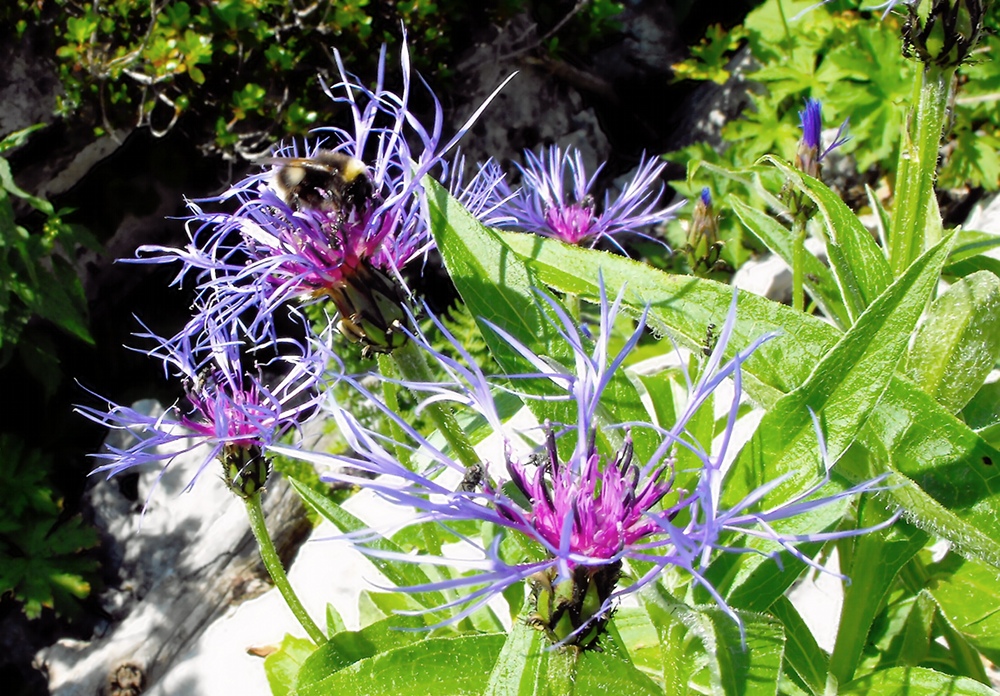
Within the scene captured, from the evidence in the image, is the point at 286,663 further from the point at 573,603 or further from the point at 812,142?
the point at 812,142

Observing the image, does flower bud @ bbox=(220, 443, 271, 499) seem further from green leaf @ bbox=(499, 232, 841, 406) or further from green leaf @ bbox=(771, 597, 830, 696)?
green leaf @ bbox=(771, 597, 830, 696)

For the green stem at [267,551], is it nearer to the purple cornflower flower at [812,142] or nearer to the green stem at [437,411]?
the green stem at [437,411]

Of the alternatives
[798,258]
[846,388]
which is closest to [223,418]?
[846,388]

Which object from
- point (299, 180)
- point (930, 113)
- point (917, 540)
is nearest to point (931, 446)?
point (917, 540)

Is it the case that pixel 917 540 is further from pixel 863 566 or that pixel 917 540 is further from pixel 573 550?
pixel 573 550

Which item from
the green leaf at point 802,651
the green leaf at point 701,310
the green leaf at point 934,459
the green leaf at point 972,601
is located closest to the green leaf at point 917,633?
the green leaf at point 972,601
